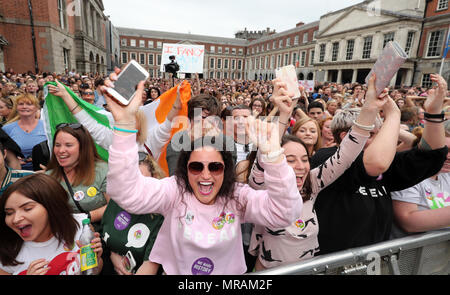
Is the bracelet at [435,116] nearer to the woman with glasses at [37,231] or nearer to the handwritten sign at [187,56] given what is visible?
the woman with glasses at [37,231]

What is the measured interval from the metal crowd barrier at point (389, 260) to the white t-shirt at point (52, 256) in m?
1.21

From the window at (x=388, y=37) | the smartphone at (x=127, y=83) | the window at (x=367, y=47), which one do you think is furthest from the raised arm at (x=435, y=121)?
the window at (x=367, y=47)

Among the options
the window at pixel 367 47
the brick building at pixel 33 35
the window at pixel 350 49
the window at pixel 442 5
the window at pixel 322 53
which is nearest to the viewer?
the brick building at pixel 33 35

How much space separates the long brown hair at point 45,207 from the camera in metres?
1.47

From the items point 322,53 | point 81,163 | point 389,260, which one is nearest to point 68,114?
point 81,163

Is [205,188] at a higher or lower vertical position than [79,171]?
higher

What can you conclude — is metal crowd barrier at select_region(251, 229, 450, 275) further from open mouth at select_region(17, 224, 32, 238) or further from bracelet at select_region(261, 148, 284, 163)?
open mouth at select_region(17, 224, 32, 238)

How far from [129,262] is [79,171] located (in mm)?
1045

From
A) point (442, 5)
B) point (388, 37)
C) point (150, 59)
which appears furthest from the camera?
point (150, 59)

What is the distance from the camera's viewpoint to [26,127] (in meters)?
3.50

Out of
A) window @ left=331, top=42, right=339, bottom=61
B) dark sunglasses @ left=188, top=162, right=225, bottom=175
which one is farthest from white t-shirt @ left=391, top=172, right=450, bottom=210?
window @ left=331, top=42, right=339, bottom=61

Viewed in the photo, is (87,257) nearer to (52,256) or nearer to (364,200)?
(52,256)

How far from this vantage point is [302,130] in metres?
2.89

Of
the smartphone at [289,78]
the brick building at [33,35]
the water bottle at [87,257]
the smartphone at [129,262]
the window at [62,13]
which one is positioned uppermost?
the window at [62,13]
